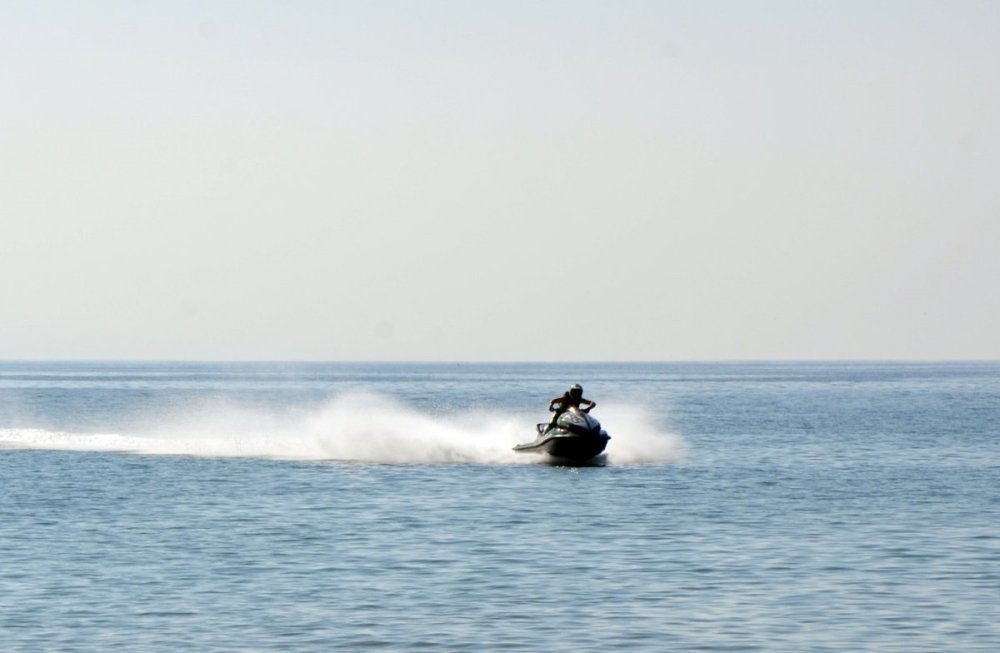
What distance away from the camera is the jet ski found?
5194 centimetres

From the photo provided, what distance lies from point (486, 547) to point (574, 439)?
18448 millimetres

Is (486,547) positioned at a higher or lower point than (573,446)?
lower

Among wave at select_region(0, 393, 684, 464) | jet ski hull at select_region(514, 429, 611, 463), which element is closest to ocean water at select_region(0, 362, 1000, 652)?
wave at select_region(0, 393, 684, 464)

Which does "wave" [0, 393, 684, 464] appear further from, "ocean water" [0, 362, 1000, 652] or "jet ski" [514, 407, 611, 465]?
"jet ski" [514, 407, 611, 465]

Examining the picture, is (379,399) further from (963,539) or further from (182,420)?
(963,539)

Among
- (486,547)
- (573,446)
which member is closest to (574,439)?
(573,446)

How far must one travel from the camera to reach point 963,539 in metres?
35.2

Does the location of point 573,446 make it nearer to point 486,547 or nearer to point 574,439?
point 574,439

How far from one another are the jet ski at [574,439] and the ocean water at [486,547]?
2.13 feet

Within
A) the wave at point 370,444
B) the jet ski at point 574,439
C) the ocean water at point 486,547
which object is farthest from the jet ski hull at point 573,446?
the wave at point 370,444

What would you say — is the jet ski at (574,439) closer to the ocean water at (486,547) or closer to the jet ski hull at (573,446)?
the jet ski hull at (573,446)

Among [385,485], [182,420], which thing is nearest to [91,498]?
[385,485]

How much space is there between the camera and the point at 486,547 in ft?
111

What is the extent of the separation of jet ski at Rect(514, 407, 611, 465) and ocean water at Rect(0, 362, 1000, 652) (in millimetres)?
650
